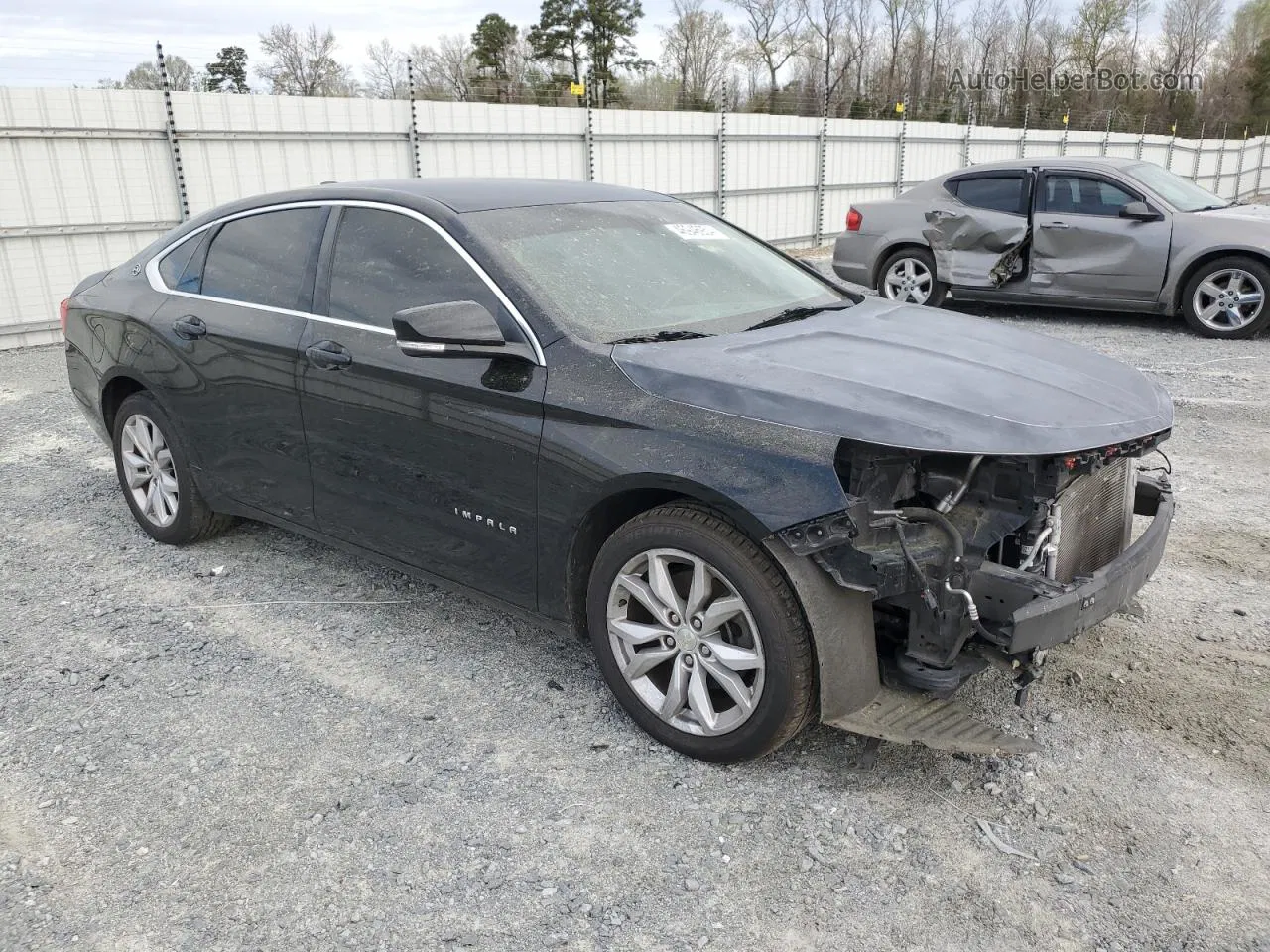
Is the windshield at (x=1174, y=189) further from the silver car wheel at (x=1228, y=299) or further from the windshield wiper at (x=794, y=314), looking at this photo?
the windshield wiper at (x=794, y=314)

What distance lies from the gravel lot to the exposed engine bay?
43 cm

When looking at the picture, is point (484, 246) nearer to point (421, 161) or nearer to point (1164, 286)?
point (1164, 286)

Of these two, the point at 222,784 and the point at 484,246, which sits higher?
the point at 484,246

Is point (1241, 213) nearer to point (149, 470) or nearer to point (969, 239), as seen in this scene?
point (969, 239)

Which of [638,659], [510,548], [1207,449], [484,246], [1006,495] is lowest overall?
[1207,449]

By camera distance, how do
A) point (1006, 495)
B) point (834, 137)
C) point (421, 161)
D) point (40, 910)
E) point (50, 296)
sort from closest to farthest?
point (40, 910), point (1006, 495), point (50, 296), point (421, 161), point (834, 137)

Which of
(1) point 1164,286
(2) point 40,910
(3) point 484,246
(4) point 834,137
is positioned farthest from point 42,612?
(4) point 834,137

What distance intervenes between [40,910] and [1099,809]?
9.07ft

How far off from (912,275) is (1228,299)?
2.99 m

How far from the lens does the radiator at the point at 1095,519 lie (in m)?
2.96

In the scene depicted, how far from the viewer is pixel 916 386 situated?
2.88m

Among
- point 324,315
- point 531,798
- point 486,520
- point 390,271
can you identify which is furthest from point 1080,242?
point 531,798

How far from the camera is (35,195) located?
33.1 ft

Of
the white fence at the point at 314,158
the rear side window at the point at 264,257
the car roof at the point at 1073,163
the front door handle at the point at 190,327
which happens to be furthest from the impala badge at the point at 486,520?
the white fence at the point at 314,158
